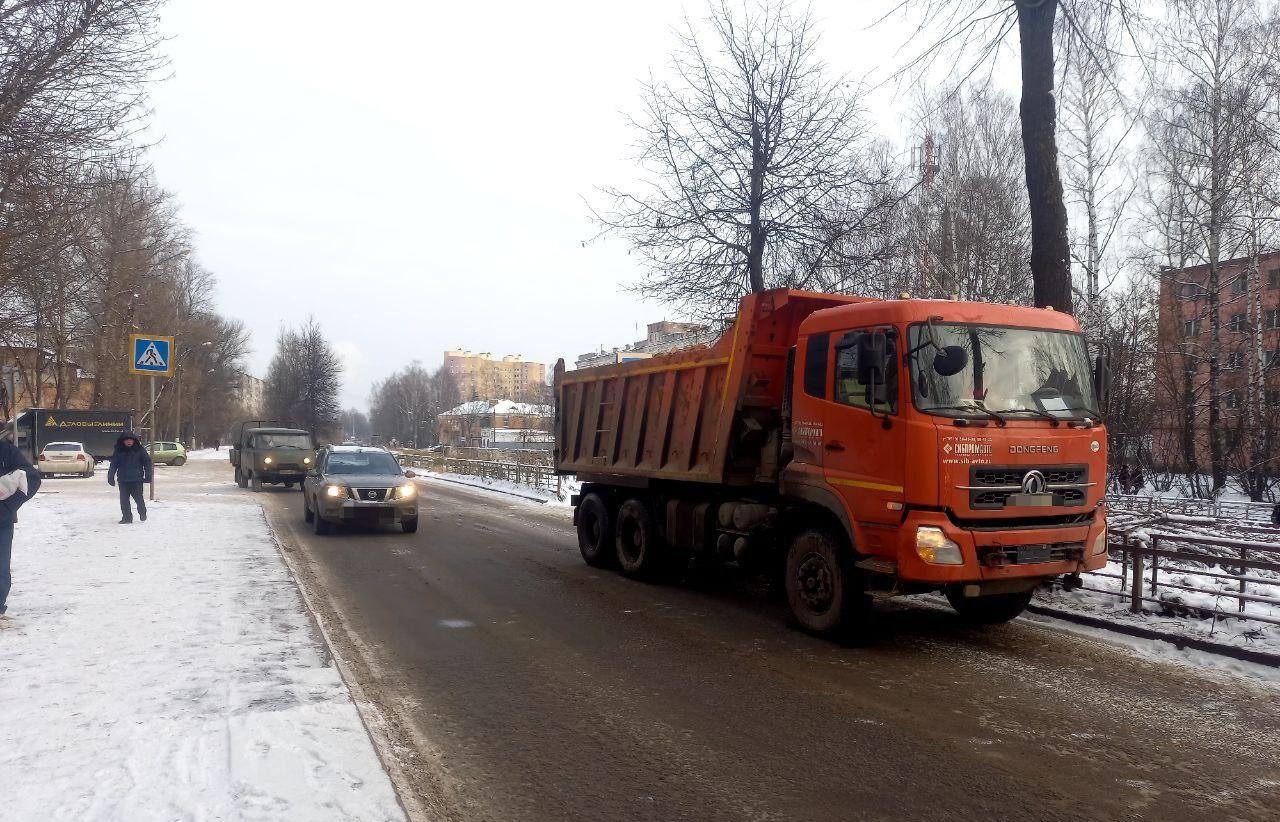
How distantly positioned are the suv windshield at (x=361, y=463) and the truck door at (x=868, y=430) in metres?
10.7

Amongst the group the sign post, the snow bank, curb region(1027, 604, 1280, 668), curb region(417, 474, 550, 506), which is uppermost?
the sign post

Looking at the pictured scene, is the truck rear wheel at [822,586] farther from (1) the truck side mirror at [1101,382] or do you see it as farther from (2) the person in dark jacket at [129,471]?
(2) the person in dark jacket at [129,471]

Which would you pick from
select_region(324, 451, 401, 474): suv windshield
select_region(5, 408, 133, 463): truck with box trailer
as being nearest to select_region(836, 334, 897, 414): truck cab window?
select_region(324, 451, 401, 474): suv windshield

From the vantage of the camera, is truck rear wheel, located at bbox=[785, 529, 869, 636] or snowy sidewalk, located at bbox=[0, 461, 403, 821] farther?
truck rear wheel, located at bbox=[785, 529, 869, 636]

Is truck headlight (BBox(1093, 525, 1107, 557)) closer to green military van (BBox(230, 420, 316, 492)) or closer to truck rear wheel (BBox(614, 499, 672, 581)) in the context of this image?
truck rear wheel (BBox(614, 499, 672, 581))

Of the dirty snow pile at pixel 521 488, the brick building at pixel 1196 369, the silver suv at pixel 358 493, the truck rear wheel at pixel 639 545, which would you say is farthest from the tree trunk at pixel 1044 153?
the dirty snow pile at pixel 521 488

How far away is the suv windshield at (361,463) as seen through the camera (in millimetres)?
15594

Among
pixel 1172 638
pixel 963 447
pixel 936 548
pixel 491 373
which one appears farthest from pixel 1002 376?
pixel 491 373

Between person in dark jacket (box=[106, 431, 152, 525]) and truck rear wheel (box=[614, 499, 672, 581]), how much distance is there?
364 inches

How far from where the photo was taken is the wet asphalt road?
4.14 meters

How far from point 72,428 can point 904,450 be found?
150ft

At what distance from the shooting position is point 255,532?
14.3 metres

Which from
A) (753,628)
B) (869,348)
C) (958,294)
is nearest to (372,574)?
(753,628)

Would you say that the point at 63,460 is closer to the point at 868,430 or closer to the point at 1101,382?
the point at 868,430
